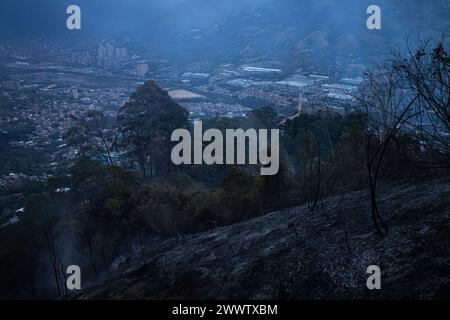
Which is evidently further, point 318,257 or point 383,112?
point 383,112

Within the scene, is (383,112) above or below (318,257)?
above

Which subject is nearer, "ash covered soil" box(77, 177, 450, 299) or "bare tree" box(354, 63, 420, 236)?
"ash covered soil" box(77, 177, 450, 299)

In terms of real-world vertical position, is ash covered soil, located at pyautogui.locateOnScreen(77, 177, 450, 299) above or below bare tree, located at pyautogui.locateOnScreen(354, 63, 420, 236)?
below

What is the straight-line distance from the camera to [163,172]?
15.1m

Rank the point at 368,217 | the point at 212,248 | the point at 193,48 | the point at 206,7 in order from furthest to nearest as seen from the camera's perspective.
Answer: the point at 206,7 → the point at 193,48 → the point at 212,248 → the point at 368,217

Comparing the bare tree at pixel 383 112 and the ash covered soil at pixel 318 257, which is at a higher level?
the bare tree at pixel 383 112

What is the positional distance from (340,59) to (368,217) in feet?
78.4

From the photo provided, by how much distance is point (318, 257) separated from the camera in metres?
4.87

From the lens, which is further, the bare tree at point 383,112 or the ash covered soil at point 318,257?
the bare tree at point 383,112

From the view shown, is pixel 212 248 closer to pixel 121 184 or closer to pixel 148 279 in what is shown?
pixel 148 279

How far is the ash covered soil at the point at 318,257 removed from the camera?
399cm

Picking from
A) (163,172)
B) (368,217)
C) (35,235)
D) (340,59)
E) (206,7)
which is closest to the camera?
(368,217)

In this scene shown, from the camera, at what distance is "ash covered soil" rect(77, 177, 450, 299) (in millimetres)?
3992

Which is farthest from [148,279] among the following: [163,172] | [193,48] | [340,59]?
[193,48]
